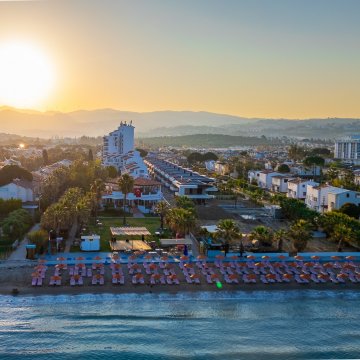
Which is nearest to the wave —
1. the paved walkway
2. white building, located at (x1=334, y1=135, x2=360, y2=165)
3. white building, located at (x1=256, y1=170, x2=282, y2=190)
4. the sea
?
the sea

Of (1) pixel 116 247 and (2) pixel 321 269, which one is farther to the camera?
(1) pixel 116 247

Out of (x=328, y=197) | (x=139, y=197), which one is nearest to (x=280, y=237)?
(x=328, y=197)

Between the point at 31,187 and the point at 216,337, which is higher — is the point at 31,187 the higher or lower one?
the higher one

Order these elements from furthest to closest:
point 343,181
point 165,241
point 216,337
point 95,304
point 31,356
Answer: point 343,181 → point 165,241 → point 95,304 → point 216,337 → point 31,356

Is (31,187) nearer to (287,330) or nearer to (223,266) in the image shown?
(223,266)

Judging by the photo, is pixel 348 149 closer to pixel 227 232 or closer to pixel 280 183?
pixel 280 183

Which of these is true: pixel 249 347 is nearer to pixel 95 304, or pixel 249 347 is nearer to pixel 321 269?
pixel 95 304

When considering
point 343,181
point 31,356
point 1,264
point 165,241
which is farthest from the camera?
point 343,181

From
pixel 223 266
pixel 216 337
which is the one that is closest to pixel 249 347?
pixel 216 337
